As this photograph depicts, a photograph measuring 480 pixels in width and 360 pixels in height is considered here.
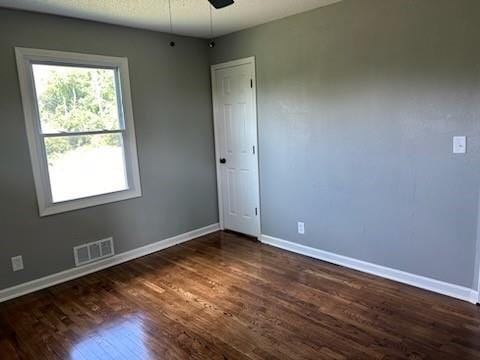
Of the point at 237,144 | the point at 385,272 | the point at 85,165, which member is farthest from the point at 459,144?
the point at 85,165

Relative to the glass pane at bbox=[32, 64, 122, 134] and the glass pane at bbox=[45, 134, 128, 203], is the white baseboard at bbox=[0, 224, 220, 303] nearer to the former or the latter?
the glass pane at bbox=[45, 134, 128, 203]

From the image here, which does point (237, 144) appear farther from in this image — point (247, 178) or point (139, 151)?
point (139, 151)

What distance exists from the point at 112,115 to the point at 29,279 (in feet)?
5.74

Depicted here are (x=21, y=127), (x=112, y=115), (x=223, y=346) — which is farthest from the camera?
(x=112, y=115)

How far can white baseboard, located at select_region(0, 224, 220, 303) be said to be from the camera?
301cm

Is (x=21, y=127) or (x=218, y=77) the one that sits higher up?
(x=218, y=77)

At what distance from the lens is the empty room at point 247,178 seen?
7.98 ft

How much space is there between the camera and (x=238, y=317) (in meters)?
2.56

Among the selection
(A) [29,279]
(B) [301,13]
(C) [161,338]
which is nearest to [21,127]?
(A) [29,279]

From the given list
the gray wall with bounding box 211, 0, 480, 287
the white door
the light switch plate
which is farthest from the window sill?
the light switch plate

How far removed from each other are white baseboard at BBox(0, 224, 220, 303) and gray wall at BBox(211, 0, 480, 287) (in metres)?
1.23

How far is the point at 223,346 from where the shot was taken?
2238 millimetres

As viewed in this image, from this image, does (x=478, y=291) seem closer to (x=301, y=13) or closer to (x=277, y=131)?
(x=277, y=131)

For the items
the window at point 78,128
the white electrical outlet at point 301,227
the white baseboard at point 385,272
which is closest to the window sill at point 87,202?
the window at point 78,128
